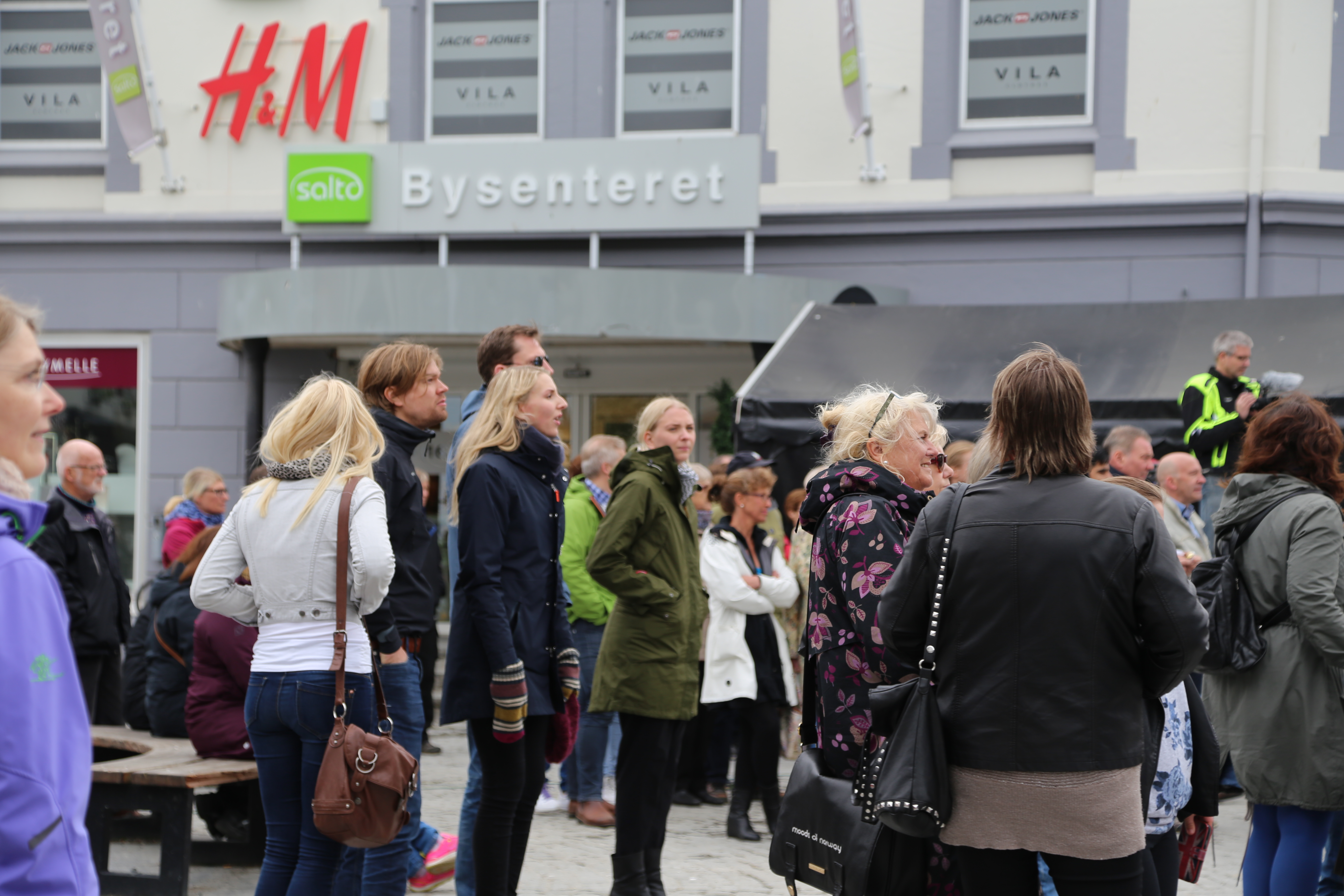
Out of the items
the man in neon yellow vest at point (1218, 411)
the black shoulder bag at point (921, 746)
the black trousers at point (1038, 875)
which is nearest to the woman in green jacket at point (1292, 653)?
the black trousers at point (1038, 875)

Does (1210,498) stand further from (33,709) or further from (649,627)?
(33,709)

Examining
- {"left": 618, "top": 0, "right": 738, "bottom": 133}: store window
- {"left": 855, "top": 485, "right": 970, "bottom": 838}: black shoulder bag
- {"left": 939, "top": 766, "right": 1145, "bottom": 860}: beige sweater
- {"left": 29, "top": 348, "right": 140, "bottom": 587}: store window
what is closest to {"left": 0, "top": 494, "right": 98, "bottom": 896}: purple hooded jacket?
{"left": 855, "top": 485, "right": 970, "bottom": 838}: black shoulder bag

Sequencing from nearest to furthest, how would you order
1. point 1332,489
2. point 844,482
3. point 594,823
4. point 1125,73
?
point 844,482
point 1332,489
point 594,823
point 1125,73

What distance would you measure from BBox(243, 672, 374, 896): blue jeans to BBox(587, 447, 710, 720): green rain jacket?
131cm

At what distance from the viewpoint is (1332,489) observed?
157 inches

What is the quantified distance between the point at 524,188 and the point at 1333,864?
864 centimetres

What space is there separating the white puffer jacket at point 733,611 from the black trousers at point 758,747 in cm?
8

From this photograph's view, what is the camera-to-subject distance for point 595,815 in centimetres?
610

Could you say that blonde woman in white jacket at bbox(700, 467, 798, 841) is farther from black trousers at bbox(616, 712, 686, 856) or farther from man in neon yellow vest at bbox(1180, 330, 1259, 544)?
man in neon yellow vest at bbox(1180, 330, 1259, 544)

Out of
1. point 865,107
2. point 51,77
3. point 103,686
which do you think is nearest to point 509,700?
point 103,686

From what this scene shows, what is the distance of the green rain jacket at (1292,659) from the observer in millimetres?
3836

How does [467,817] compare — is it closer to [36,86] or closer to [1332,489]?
[1332,489]

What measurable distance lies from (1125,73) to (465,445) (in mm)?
8714

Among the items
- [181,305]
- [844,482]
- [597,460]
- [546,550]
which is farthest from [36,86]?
[844,482]
